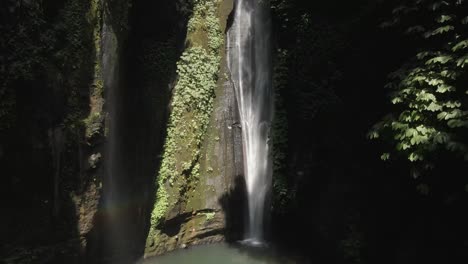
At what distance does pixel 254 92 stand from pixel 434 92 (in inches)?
215

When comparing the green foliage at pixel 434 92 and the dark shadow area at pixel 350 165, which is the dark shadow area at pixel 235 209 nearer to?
the dark shadow area at pixel 350 165

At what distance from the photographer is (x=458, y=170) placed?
578 cm

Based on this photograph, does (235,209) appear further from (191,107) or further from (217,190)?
(191,107)

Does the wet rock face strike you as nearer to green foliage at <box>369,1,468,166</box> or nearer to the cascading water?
the cascading water

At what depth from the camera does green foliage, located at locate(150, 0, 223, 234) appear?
8.86 m

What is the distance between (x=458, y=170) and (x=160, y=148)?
5.76 metres

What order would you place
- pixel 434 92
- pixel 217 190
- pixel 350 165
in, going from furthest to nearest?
pixel 217 190
pixel 350 165
pixel 434 92

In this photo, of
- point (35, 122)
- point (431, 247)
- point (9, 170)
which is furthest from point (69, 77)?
point (431, 247)

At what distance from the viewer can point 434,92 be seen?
19.0 ft

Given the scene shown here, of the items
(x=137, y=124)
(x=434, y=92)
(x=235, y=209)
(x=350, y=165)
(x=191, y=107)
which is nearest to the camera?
(x=434, y=92)

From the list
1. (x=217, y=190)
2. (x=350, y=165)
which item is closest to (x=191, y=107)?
(x=217, y=190)

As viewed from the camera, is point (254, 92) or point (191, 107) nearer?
point (191, 107)

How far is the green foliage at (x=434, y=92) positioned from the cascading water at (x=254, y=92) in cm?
436

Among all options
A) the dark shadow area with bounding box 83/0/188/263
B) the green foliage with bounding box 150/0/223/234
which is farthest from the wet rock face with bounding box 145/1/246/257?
the dark shadow area with bounding box 83/0/188/263
